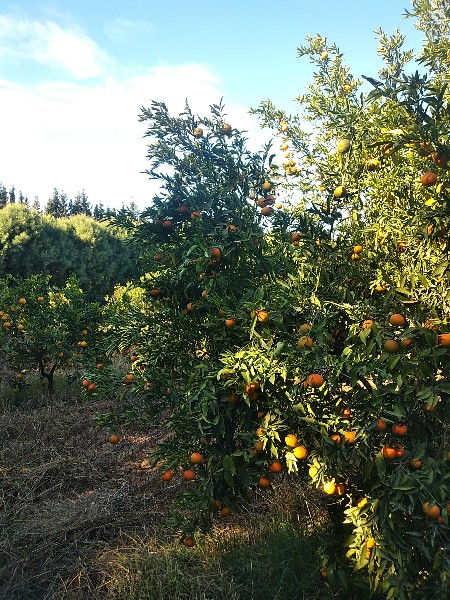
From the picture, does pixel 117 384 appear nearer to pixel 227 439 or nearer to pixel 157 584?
pixel 227 439

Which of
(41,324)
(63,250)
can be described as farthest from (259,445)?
(63,250)

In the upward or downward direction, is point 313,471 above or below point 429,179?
below

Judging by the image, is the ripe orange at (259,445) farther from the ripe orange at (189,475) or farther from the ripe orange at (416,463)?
the ripe orange at (416,463)

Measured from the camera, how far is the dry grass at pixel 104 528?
8.73 feet

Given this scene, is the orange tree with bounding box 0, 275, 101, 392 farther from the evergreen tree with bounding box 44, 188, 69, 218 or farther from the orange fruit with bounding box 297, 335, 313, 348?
the evergreen tree with bounding box 44, 188, 69, 218

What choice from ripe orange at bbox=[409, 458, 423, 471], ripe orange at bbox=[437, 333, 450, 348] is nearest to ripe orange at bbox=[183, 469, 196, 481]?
ripe orange at bbox=[409, 458, 423, 471]

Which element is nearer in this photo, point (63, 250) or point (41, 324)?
point (41, 324)

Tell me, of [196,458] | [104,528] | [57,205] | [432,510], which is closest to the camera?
[432,510]

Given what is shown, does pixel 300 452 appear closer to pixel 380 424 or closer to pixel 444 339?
pixel 380 424

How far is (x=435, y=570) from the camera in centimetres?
209

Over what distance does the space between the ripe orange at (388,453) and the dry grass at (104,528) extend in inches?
45.1

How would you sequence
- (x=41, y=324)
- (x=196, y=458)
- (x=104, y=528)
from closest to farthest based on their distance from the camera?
(x=196, y=458), (x=104, y=528), (x=41, y=324)

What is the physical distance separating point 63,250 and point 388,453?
13.3m

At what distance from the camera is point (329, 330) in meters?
2.31
